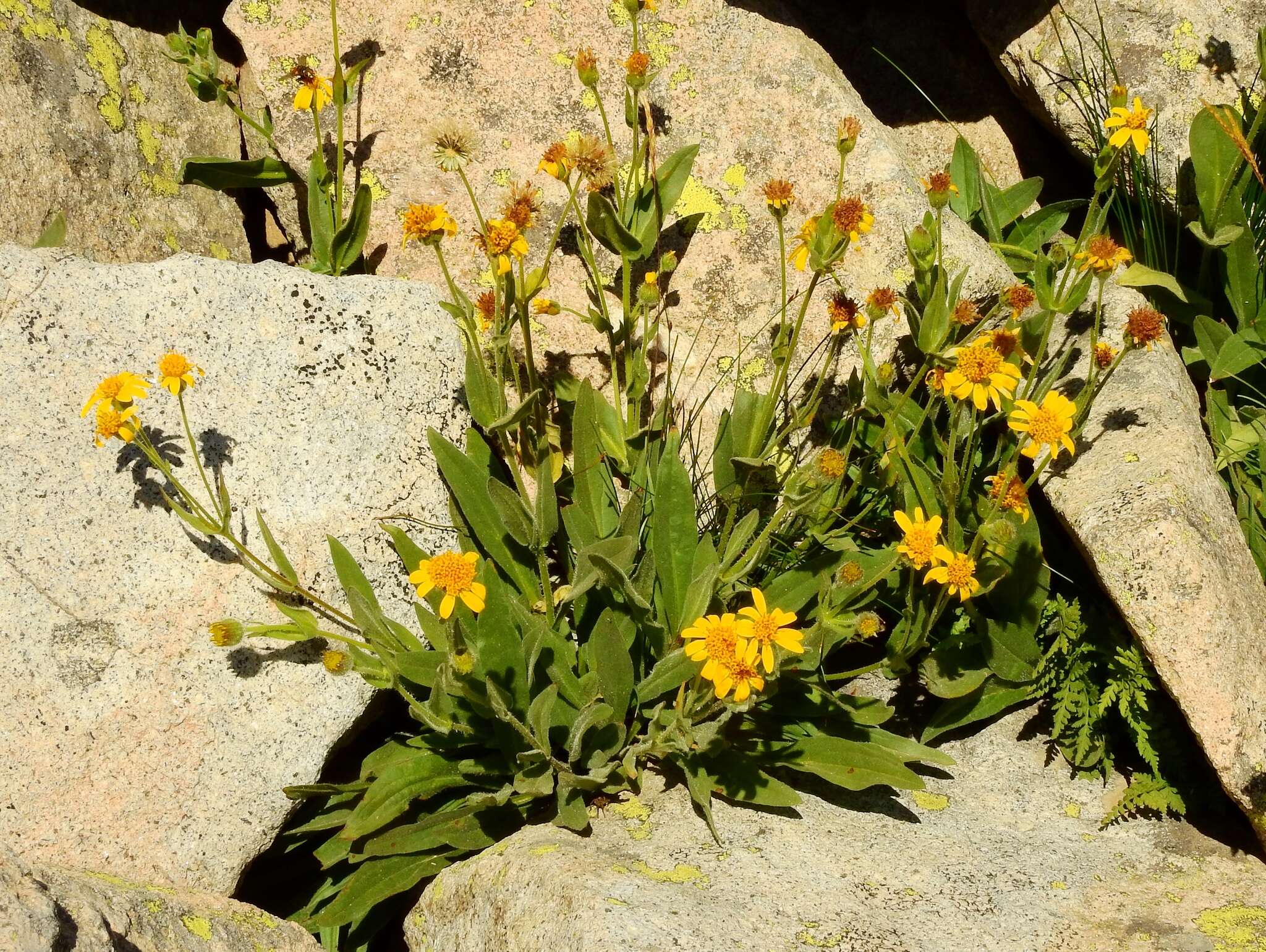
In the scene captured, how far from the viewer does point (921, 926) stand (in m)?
2.79

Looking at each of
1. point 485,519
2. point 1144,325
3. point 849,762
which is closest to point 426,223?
point 485,519

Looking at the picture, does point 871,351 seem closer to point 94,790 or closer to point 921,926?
point 921,926

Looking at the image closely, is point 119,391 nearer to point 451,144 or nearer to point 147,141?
point 451,144

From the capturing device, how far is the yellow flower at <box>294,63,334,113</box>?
12.7 ft

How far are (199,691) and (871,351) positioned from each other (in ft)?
8.66

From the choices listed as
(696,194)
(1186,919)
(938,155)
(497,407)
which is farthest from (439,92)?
(1186,919)

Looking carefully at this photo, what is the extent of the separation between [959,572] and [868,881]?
91 centimetres

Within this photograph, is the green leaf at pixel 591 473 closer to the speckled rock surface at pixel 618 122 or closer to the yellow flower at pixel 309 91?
the speckled rock surface at pixel 618 122

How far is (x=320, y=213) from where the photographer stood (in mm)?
4078

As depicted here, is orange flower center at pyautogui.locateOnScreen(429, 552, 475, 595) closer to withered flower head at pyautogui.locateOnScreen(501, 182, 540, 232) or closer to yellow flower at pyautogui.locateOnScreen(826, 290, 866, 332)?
withered flower head at pyautogui.locateOnScreen(501, 182, 540, 232)

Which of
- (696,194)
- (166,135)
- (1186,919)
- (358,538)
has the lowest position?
(1186,919)

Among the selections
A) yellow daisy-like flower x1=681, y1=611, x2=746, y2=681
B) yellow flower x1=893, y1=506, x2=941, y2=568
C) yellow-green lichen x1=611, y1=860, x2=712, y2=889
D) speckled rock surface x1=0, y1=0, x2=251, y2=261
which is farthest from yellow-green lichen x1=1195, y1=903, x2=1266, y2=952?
speckled rock surface x1=0, y1=0, x2=251, y2=261

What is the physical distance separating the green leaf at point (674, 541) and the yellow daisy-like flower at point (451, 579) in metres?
0.80

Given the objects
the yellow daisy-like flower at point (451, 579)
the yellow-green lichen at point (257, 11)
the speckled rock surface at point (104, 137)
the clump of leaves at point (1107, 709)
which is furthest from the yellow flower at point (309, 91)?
the clump of leaves at point (1107, 709)
